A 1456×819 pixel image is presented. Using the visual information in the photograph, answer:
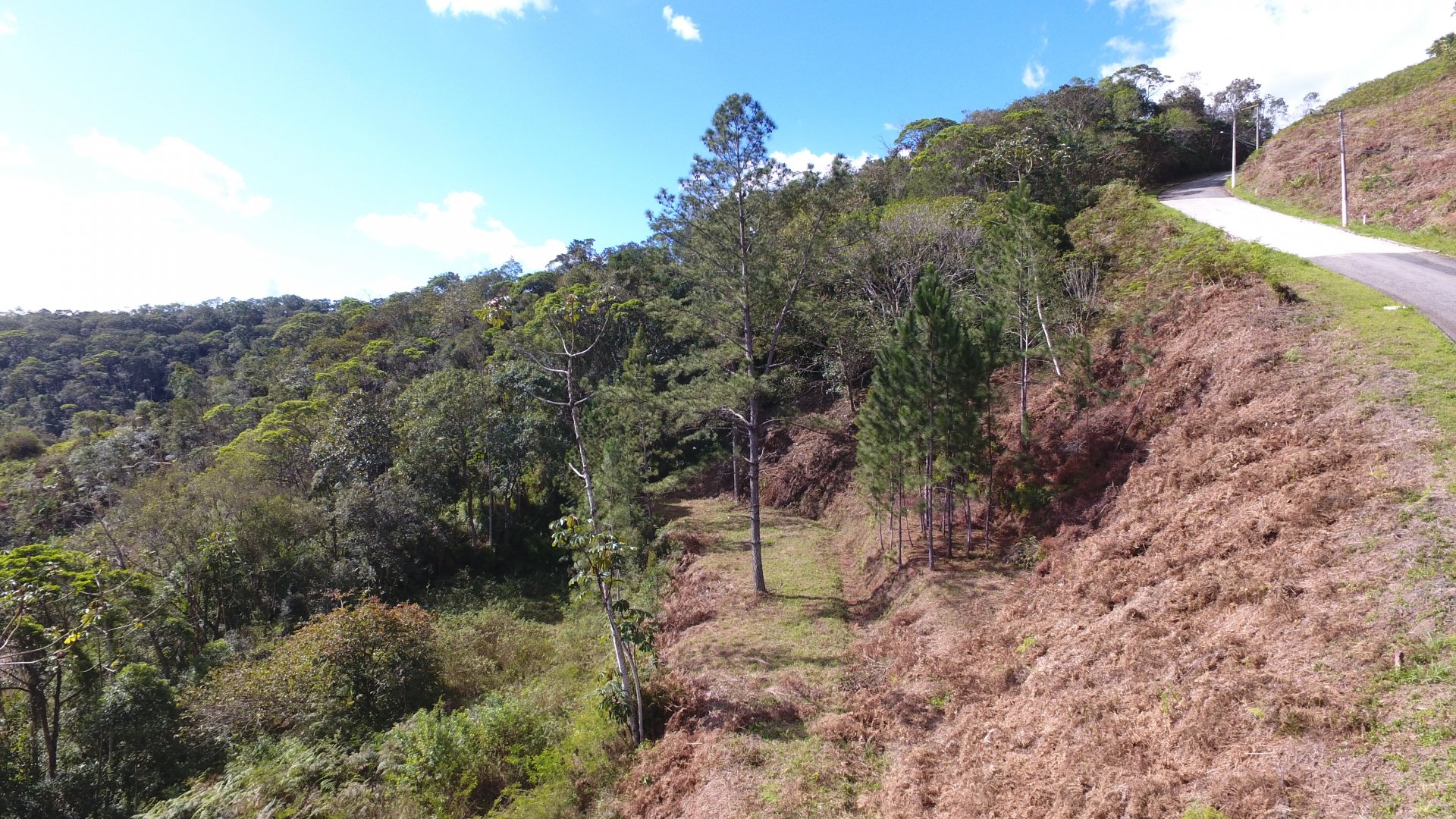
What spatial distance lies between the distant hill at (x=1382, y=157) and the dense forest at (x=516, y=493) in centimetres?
691

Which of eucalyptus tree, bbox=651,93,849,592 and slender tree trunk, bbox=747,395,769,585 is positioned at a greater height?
eucalyptus tree, bbox=651,93,849,592

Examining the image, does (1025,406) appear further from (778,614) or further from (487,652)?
(487,652)

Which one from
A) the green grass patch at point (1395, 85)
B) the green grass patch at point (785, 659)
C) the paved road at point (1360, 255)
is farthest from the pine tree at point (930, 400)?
the green grass patch at point (1395, 85)

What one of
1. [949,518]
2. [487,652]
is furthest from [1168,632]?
[487,652]

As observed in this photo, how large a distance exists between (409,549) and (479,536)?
4556mm

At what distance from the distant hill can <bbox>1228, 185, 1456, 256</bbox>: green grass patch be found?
5.9 inches

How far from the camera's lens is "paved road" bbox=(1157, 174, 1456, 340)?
11977 mm

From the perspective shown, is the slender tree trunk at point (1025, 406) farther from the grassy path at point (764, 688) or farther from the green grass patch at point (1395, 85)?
the green grass patch at point (1395, 85)

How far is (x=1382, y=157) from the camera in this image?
899 inches

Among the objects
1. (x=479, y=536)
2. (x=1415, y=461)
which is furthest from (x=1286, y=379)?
(x=479, y=536)

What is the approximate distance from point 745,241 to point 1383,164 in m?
26.5

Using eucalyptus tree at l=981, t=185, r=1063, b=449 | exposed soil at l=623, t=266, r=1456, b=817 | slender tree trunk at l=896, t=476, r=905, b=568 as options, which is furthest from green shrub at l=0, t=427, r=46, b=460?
eucalyptus tree at l=981, t=185, r=1063, b=449

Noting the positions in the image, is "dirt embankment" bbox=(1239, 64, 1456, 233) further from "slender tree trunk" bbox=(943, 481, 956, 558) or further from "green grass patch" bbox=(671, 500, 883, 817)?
"green grass patch" bbox=(671, 500, 883, 817)

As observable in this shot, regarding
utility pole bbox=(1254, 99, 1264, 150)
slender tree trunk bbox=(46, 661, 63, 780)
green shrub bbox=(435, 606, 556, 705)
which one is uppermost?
utility pole bbox=(1254, 99, 1264, 150)
